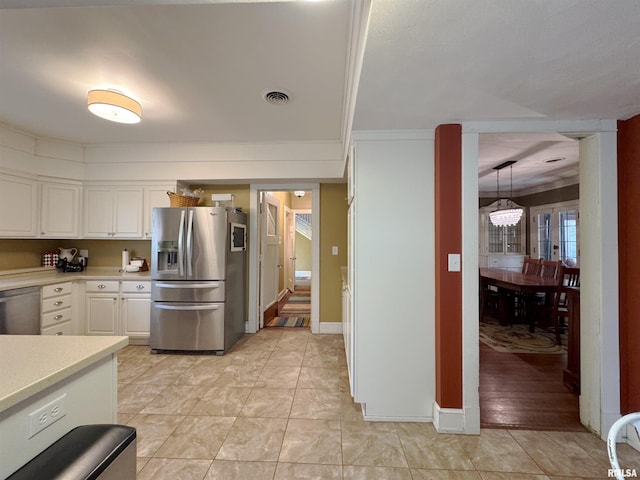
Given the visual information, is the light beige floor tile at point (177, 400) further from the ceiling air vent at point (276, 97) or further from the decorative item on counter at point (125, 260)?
the ceiling air vent at point (276, 97)

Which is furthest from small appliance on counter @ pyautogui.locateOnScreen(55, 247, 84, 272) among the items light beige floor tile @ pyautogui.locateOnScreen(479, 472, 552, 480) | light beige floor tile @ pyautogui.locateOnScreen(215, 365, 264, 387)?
light beige floor tile @ pyautogui.locateOnScreen(479, 472, 552, 480)

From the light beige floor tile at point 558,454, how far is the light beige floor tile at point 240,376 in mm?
2070

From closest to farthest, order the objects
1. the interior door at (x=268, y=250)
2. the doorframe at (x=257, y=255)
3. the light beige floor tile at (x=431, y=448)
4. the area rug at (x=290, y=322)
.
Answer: the light beige floor tile at (x=431, y=448) → the doorframe at (x=257, y=255) → the interior door at (x=268, y=250) → the area rug at (x=290, y=322)

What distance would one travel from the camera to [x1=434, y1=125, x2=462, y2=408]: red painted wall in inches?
73.7

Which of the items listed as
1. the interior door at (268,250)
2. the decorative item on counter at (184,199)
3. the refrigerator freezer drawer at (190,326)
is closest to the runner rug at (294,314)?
the interior door at (268,250)

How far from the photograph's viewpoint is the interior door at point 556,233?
16.2 ft

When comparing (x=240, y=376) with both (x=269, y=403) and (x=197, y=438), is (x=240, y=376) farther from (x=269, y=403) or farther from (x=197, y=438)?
(x=197, y=438)

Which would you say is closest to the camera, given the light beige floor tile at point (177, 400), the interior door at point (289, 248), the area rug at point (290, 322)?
the light beige floor tile at point (177, 400)

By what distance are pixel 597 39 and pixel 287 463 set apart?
2.59 meters

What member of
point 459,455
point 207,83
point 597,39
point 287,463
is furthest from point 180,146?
point 459,455

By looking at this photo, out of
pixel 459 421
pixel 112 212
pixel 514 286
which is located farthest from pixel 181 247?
pixel 514 286

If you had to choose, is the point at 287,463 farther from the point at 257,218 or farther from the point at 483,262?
the point at 483,262

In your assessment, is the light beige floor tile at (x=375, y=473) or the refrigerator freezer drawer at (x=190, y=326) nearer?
the light beige floor tile at (x=375, y=473)

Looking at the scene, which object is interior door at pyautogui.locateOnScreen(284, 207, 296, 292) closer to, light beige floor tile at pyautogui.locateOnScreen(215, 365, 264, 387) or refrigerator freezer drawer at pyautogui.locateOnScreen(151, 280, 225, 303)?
refrigerator freezer drawer at pyautogui.locateOnScreen(151, 280, 225, 303)
